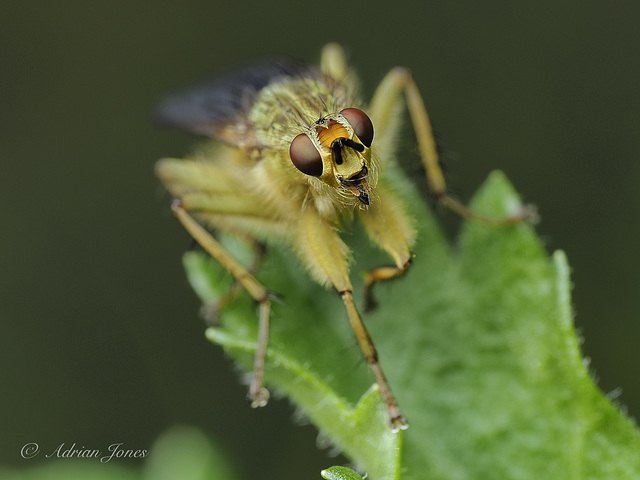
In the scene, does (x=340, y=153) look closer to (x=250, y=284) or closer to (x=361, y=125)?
(x=361, y=125)

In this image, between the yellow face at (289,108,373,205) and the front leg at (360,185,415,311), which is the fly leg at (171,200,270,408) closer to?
the front leg at (360,185,415,311)

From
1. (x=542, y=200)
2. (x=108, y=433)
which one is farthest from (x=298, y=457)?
(x=542, y=200)

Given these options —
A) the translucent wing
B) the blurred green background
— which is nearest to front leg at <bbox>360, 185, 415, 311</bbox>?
the translucent wing

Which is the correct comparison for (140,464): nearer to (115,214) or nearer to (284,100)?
(284,100)

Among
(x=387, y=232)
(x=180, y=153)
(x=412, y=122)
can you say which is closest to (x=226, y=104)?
(x=180, y=153)

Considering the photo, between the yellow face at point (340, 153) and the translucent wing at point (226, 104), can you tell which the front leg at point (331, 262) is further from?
the translucent wing at point (226, 104)

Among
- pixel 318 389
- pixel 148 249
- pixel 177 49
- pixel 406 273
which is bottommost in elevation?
pixel 318 389
